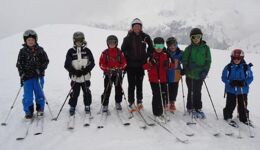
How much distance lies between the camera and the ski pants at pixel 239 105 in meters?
8.05

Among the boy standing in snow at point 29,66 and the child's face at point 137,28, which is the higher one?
the child's face at point 137,28

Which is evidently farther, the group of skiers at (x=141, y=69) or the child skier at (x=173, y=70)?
the child skier at (x=173, y=70)

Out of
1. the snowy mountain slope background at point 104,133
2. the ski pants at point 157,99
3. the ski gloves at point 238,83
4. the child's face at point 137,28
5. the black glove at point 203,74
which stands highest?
the child's face at point 137,28

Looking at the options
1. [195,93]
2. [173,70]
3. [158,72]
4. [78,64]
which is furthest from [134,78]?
[195,93]

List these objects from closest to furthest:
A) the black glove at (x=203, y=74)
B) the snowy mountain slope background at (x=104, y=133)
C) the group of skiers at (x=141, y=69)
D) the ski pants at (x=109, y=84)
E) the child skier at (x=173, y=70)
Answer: the snowy mountain slope background at (x=104, y=133) → the group of skiers at (x=141, y=69) → the black glove at (x=203, y=74) → the ski pants at (x=109, y=84) → the child skier at (x=173, y=70)

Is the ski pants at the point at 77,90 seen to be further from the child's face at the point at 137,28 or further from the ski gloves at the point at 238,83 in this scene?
the ski gloves at the point at 238,83

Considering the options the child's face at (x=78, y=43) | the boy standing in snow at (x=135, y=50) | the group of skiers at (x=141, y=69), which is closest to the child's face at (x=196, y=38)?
the group of skiers at (x=141, y=69)

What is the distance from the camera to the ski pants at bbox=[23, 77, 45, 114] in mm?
8000

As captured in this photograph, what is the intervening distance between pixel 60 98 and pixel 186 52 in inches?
208

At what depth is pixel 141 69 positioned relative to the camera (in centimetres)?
859

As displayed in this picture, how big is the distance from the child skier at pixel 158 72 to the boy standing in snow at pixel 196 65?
2.83 feet

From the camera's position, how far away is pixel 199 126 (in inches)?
298

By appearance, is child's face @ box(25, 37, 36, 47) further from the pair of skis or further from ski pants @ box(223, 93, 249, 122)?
ski pants @ box(223, 93, 249, 122)

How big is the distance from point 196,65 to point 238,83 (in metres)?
1.34
